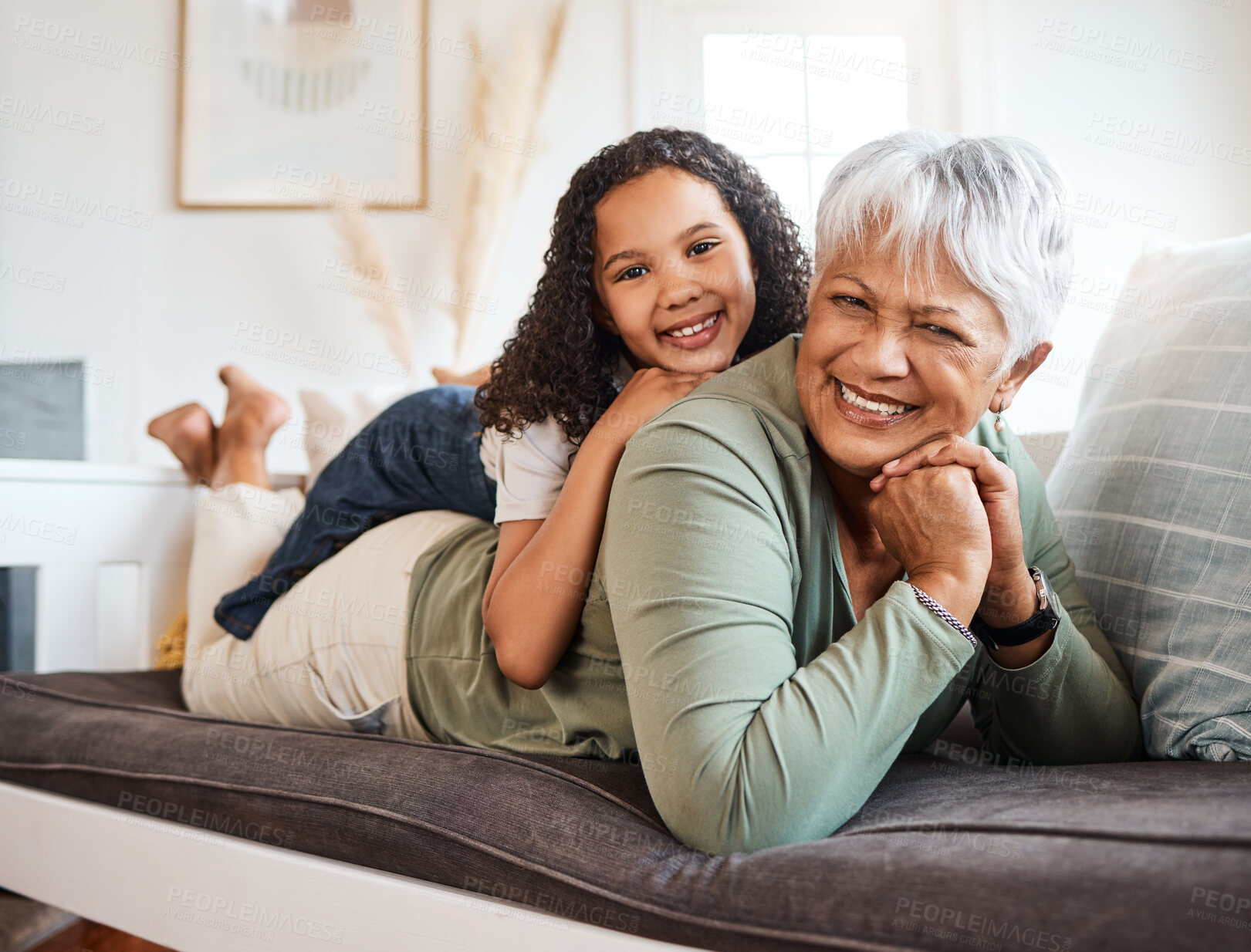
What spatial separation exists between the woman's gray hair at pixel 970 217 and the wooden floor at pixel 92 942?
1.77m

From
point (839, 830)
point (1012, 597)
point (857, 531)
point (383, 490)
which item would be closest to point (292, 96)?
point (383, 490)

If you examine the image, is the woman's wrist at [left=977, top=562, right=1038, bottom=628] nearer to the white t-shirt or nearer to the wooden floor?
the white t-shirt

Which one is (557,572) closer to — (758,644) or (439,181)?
(758,644)

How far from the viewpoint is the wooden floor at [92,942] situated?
188 centimetres

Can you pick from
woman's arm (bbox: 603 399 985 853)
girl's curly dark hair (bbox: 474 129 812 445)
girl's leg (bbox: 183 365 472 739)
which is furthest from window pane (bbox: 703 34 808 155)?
woman's arm (bbox: 603 399 985 853)

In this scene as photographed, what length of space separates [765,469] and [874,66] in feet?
9.33

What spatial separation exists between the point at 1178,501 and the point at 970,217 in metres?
0.44

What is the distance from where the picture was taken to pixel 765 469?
3.29 ft

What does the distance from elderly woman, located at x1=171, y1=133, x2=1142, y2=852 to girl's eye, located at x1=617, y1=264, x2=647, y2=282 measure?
10.5 inches

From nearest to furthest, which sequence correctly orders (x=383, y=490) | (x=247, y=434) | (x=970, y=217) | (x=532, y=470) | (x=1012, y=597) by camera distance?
(x=970, y=217) < (x=1012, y=597) < (x=532, y=470) < (x=383, y=490) < (x=247, y=434)

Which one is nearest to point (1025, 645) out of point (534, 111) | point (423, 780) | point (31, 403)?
point (423, 780)

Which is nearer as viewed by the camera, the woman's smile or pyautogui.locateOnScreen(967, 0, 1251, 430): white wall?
the woman's smile

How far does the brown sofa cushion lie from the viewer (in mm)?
718

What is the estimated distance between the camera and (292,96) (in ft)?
11.6
